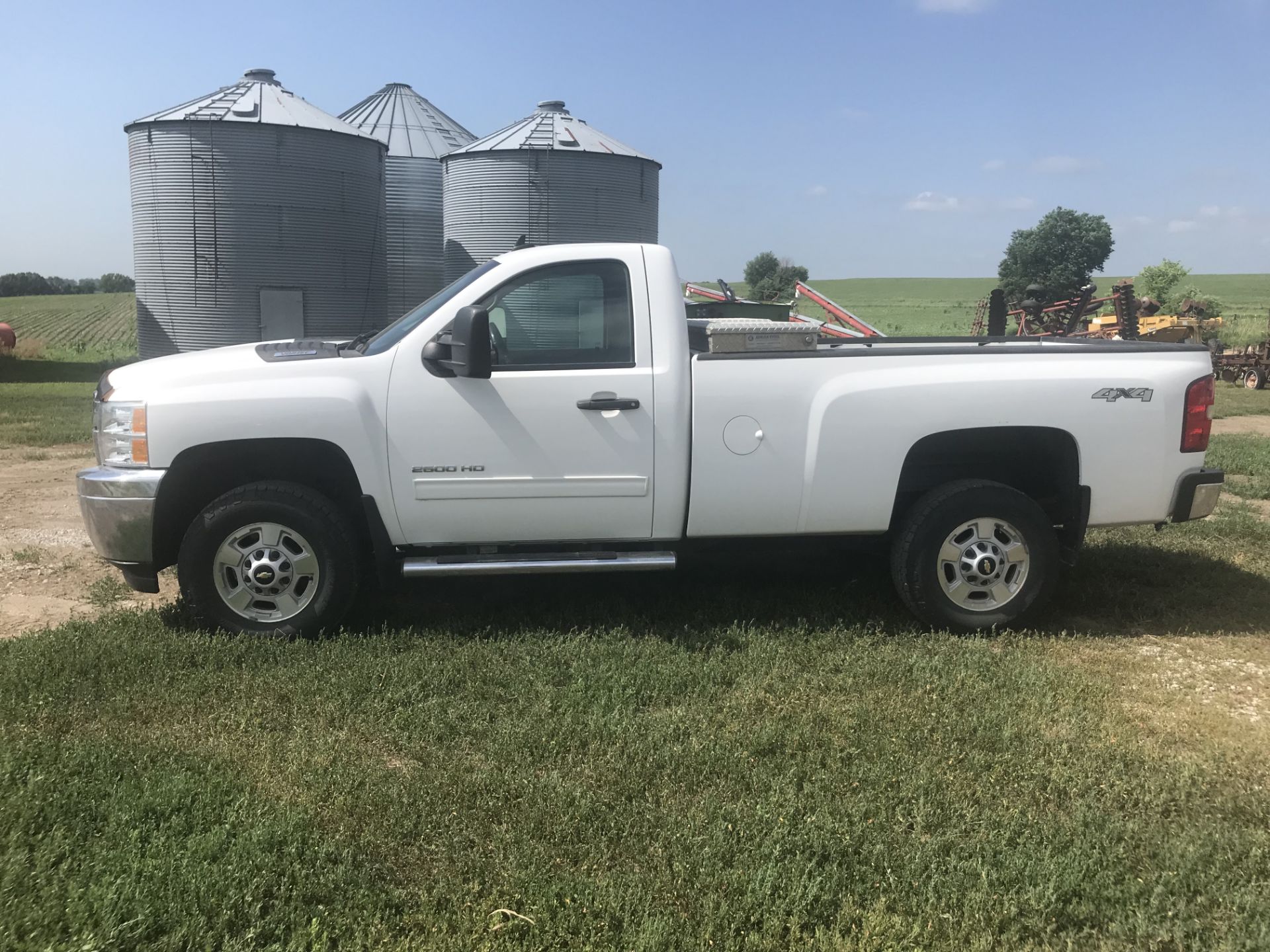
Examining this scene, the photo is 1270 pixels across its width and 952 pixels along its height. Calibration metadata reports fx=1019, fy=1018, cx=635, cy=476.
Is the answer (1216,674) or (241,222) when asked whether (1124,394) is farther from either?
(241,222)

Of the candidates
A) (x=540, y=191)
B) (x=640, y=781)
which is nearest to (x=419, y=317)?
(x=640, y=781)

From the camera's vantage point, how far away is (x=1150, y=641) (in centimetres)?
536

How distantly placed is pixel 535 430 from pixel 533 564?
25.8 inches

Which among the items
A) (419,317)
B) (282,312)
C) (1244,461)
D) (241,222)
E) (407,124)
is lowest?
(1244,461)

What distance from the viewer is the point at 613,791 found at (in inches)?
140

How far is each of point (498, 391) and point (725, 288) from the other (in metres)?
4.81

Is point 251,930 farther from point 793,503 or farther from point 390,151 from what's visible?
point 390,151

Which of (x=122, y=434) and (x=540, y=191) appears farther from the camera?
(x=540, y=191)

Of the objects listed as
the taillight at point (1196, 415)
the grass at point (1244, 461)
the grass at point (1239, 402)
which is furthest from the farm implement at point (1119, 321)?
the taillight at point (1196, 415)

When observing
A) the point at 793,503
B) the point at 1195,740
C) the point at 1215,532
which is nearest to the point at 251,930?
the point at 793,503

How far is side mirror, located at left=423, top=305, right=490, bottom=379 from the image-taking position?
15.4ft

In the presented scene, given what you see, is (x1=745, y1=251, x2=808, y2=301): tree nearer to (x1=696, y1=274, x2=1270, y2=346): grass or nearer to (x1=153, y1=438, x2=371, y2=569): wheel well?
(x1=696, y1=274, x2=1270, y2=346): grass

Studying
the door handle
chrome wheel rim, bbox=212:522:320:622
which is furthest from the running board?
the door handle

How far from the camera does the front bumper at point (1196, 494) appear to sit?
523 cm
